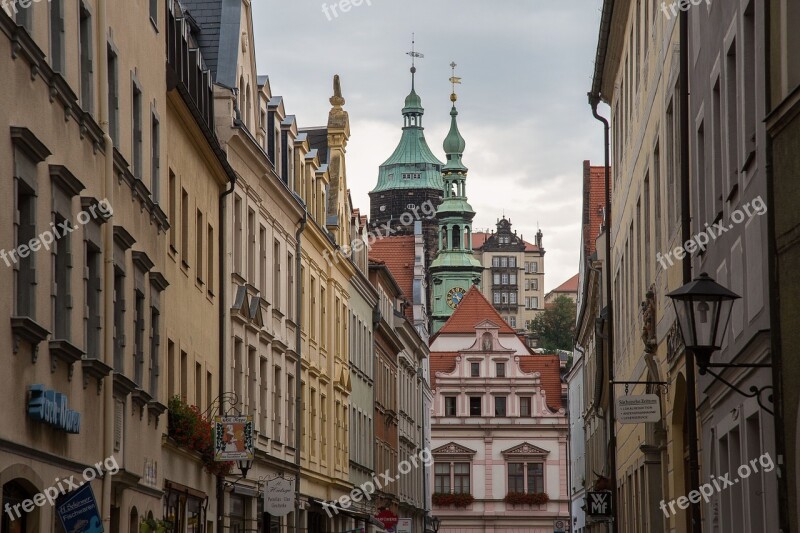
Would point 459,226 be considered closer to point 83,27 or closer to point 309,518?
point 309,518

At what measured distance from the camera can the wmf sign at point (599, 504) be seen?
31.6m

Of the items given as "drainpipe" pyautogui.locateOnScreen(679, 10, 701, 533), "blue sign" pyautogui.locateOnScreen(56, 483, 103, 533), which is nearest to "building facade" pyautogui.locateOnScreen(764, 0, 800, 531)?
"drainpipe" pyautogui.locateOnScreen(679, 10, 701, 533)

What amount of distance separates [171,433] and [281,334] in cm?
1212

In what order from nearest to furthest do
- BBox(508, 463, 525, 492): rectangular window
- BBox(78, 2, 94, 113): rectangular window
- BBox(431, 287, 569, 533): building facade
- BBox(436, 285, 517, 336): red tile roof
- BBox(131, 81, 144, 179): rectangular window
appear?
BBox(78, 2, 94, 113): rectangular window
BBox(131, 81, 144, 179): rectangular window
BBox(431, 287, 569, 533): building facade
BBox(508, 463, 525, 492): rectangular window
BBox(436, 285, 517, 336): red tile roof

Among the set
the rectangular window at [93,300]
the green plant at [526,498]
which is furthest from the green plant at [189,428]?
the green plant at [526,498]

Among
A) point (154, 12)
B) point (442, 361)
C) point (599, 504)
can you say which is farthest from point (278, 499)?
point (442, 361)

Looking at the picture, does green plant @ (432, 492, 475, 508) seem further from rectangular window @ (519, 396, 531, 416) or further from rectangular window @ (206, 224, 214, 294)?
rectangular window @ (206, 224, 214, 294)

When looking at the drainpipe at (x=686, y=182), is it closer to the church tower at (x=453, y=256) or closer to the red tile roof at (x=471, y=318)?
the red tile roof at (x=471, y=318)

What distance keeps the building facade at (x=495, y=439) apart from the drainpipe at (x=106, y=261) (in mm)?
71991

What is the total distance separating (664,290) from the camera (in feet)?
66.9

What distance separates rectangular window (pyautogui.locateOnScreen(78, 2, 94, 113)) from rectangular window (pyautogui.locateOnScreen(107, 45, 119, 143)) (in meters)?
1.27

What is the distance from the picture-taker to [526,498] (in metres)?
87.9

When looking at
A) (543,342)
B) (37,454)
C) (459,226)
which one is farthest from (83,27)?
(543,342)

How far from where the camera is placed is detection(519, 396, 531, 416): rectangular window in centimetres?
8981
